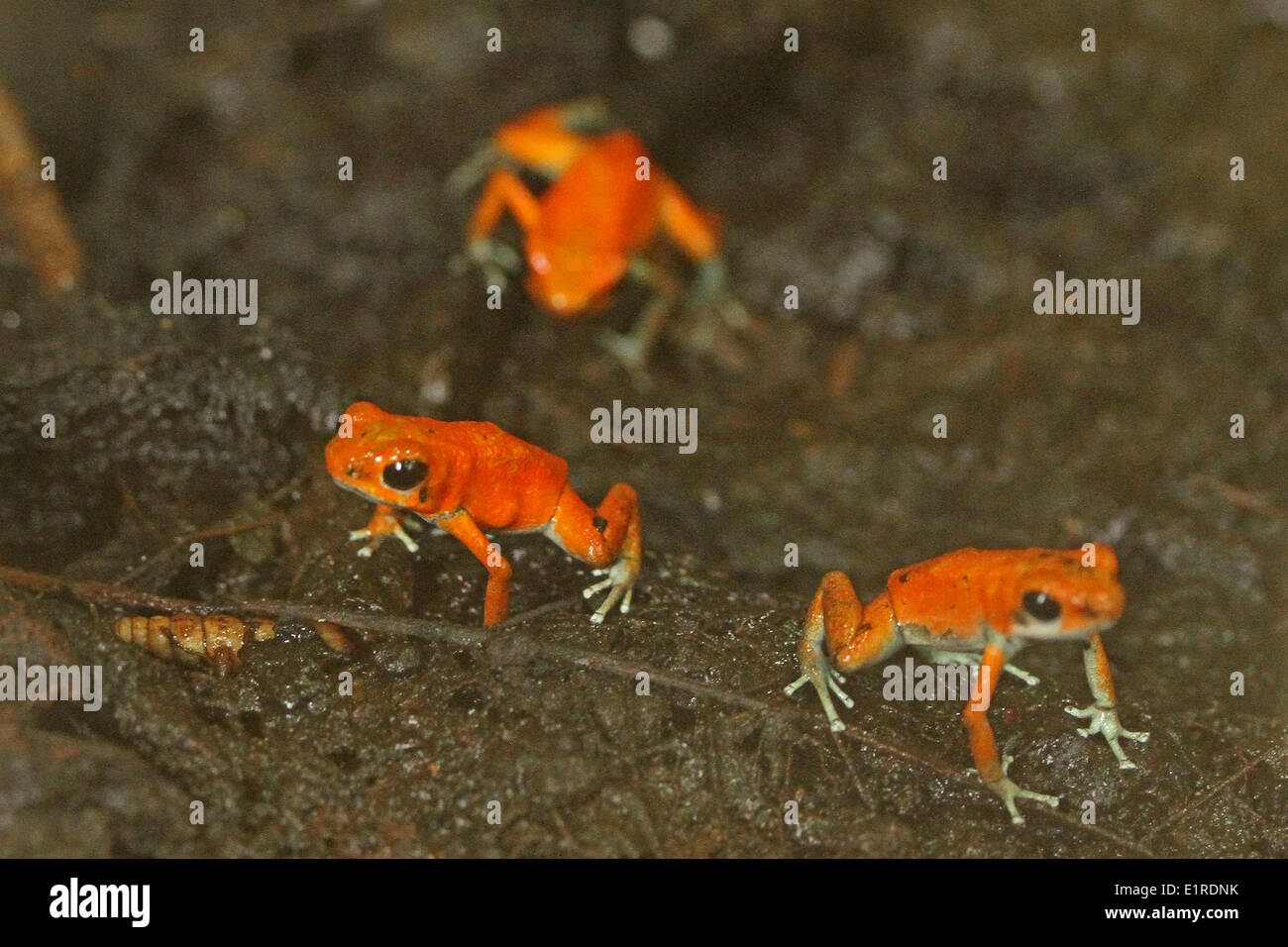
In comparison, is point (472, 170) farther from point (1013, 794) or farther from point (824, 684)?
point (1013, 794)

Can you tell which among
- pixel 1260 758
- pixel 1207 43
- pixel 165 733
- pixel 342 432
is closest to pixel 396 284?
pixel 342 432

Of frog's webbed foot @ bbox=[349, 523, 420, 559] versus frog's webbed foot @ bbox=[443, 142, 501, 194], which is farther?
frog's webbed foot @ bbox=[443, 142, 501, 194]

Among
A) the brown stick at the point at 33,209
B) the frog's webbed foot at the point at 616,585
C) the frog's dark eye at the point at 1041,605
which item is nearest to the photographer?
the frog's dark eye at the point at 1041,605

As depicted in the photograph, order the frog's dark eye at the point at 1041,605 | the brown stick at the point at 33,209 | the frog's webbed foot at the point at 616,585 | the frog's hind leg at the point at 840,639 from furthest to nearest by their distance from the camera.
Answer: the brown stick at the point at 33,209, the frog's webbed foot at the point at 616,585, the frog's hind leg at the point at 840,639, the frog's dark eye at the point at 1041,605

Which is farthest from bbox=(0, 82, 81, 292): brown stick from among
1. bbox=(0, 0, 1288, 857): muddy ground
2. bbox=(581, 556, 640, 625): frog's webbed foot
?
bbox=(581, 556, 640, 625): frog's webbed foot

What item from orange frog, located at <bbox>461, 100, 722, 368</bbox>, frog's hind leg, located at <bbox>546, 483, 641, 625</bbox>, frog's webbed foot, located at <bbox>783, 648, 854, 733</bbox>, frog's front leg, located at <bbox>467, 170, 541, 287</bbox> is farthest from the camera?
frog's front leg, located at <bbox>467, 170, 541, 287</bbox>

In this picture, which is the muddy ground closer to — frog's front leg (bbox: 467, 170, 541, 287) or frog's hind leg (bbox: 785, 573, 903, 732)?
frog's hind leg (bbox: 785, 573, 903, 732)

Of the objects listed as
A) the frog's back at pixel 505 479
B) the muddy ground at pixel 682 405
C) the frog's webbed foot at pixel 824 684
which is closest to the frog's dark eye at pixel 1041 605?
the muddy ground at pixel 682 405

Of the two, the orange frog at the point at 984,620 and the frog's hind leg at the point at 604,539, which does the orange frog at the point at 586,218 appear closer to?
the frog's hind leg at the point at 604,539
